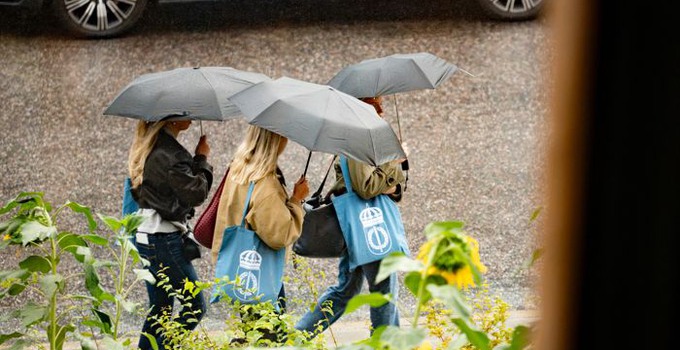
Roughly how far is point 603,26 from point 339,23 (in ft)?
35.5

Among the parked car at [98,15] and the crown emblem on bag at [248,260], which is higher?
the parked car at [98,15]

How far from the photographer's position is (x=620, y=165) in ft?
2.24

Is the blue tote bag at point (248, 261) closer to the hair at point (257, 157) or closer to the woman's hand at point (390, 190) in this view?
the hair at point (257, 157)

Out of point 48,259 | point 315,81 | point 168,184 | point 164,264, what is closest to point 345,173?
point 168,184

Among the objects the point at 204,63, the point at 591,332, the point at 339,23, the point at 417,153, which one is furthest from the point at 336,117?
the point at 339,23

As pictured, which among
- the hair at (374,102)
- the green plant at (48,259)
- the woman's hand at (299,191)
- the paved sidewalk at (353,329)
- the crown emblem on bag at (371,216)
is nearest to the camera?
the green plant at (48,259)

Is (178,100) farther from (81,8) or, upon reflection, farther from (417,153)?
(81,8)

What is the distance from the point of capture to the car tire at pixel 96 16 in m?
11.0

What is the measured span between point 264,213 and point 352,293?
95cm

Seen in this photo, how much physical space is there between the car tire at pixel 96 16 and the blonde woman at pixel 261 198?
597 centimetres

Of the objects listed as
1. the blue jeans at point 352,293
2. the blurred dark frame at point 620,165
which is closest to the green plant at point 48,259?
the blue jeans at point 352,293

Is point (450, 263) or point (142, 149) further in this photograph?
point (142, 149)

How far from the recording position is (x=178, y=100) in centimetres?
577

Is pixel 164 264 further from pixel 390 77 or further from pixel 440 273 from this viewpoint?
pixel 440 273
